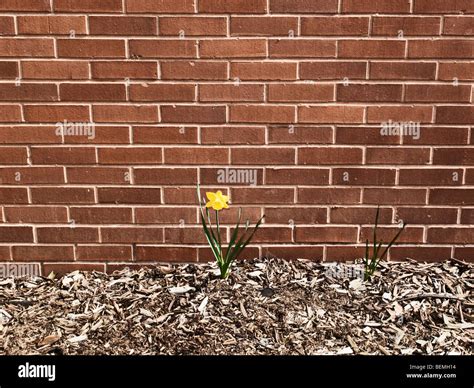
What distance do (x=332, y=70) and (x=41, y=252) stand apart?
77.6 inches

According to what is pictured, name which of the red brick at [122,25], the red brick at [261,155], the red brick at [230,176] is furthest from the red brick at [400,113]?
the red brick at [122,25]

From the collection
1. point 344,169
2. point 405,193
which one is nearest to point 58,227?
point 344,169

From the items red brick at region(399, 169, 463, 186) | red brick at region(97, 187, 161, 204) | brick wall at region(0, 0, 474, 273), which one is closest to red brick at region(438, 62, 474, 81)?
brick wall at region(0, 0, 474, 273)

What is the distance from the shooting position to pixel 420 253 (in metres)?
3.42

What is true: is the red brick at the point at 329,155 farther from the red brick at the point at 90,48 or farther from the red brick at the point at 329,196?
the red brick at the point at 90,48

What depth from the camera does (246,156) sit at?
3.27 meters

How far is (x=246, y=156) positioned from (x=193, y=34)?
0.73m

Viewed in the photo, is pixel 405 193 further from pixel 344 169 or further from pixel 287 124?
pixel 287 124

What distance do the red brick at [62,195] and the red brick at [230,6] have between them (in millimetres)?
1203

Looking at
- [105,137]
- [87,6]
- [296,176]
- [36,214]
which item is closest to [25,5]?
[87,6]

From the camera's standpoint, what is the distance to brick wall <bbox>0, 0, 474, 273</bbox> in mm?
3105

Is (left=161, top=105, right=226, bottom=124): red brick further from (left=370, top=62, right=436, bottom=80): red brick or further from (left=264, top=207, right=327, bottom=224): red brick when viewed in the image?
(left=370, top=62, right=436, bottom=80): red brick

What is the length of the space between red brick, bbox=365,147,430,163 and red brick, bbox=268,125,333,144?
26 cm
